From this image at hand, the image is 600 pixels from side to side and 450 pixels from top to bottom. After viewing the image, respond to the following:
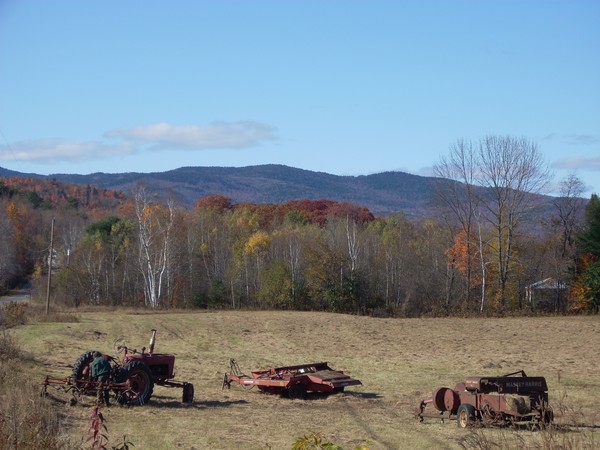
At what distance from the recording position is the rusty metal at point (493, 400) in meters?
15.3

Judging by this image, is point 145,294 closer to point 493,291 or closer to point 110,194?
point 493,291

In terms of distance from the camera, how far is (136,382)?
59.9ft

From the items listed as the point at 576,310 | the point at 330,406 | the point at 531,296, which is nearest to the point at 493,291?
the point at 531,296

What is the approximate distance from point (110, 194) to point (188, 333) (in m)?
134

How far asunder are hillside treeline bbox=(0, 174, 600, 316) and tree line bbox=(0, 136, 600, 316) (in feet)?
0.34

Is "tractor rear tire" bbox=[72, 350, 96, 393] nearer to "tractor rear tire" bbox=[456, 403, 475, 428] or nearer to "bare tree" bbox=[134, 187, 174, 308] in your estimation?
"tractor rear tire" bbox=[456, 403, 475, 428]

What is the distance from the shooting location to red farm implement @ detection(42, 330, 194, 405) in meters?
17.4

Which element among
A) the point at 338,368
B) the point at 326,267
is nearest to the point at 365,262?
the point at 326,267

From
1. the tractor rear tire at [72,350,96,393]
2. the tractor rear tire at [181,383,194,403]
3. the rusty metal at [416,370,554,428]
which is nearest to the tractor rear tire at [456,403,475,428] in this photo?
the rusty metal at [416,370,554,428]

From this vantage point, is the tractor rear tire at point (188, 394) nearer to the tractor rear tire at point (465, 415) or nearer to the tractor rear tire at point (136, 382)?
the tractor rear tire at point (136, 382)

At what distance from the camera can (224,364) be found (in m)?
28.1

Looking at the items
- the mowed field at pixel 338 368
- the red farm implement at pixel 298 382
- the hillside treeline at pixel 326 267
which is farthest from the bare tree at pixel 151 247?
the red farm implement at pixel 298 382

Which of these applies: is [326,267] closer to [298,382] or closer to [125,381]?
[298,382]

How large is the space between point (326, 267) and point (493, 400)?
145ft
